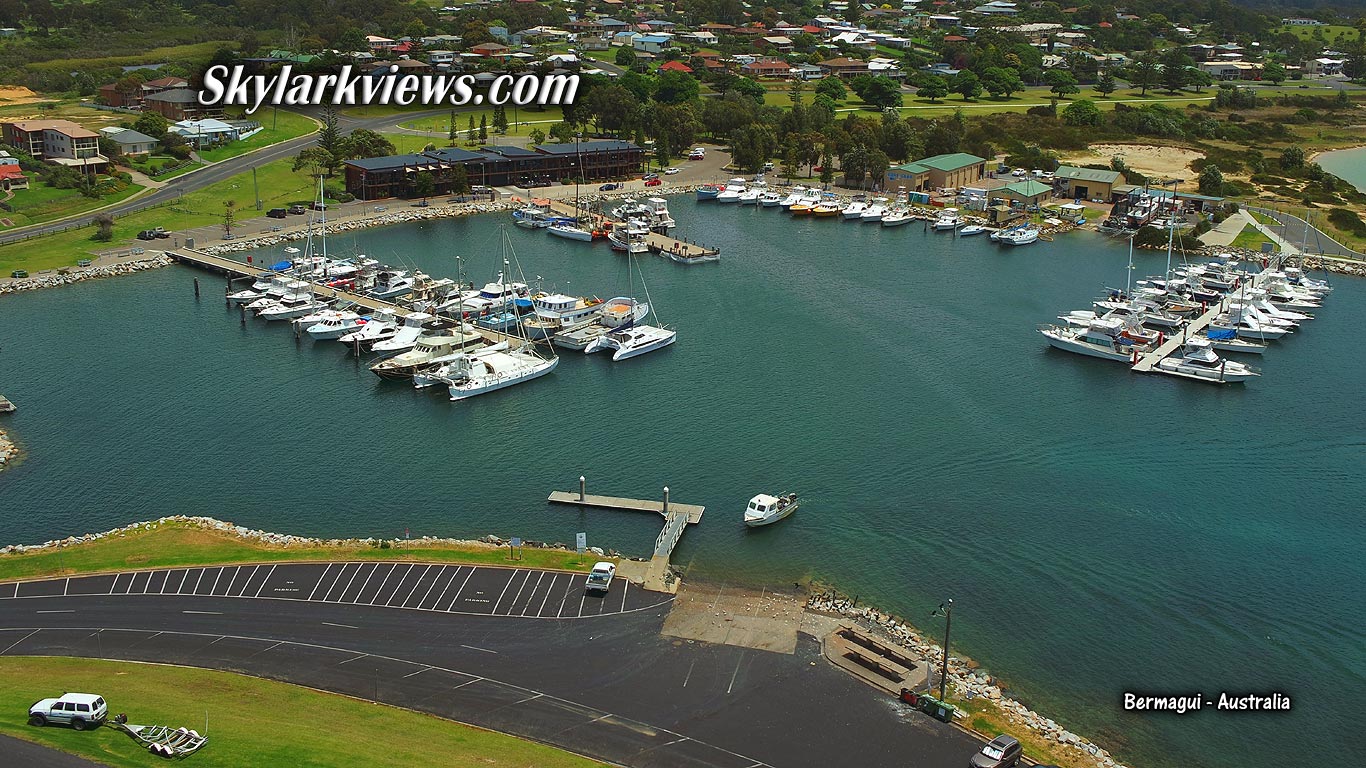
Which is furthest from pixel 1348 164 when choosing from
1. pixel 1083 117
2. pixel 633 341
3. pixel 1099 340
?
pixel 633 341

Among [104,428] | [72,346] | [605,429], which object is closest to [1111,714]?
[605,429]

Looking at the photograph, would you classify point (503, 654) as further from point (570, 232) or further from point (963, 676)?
point (570, 232)

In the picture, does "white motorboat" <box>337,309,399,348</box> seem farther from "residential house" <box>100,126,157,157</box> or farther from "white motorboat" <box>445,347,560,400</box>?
"residential house" <box>100,126,157,157</box>

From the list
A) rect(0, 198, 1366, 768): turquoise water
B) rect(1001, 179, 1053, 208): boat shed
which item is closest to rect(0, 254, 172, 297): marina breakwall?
rect(0, 198, 1366, 768): turquoise water

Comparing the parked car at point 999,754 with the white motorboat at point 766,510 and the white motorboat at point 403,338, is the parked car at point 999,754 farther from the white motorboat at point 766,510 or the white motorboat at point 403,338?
the white motorboat at point 403,338

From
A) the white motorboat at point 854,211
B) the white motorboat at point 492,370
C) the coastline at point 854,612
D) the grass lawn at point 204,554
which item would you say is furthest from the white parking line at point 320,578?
the white motorboat at point 854,211

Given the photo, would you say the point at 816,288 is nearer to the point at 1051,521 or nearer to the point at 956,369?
the point at 956,369
